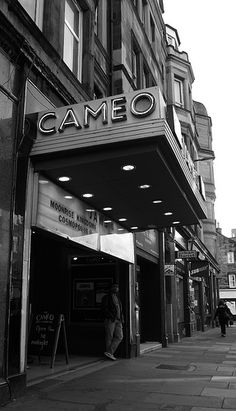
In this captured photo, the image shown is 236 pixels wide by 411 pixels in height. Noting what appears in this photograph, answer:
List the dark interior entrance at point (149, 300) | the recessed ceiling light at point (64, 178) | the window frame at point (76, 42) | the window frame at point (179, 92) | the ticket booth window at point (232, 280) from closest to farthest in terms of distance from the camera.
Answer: the recessed ceiling light at point (64, 178), the window frame at point (76, 42), the dark interior entrance at point (149, 300), the window frame at point (179, 92), the ticket booth window at point (232, 280)

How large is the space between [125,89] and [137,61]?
3.74 meters

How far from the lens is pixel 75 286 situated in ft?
42.1

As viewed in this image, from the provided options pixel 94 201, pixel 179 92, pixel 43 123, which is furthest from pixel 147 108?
pixel 179 92

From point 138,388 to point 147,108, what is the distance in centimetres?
488

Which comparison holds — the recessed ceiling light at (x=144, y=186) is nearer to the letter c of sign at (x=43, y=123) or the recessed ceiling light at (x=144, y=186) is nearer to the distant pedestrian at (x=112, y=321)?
the letter c of sign at (x=43, y=123)

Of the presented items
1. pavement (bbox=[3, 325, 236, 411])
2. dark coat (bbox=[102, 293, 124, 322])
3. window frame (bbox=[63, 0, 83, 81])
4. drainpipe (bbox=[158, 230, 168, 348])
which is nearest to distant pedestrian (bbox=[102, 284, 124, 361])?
dark coat (bbox=[102, 293, 124, 322])

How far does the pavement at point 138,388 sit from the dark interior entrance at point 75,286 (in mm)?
996

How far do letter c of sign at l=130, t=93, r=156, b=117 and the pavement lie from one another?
4.47m

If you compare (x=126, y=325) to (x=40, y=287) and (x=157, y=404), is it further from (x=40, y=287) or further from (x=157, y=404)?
(x=157, y=404)

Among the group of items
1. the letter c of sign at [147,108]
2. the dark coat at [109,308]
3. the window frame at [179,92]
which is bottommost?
the dark coat at [109,308]

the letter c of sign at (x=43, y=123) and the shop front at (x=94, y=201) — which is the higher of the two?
the letter c of sign at (x=43, y=123)

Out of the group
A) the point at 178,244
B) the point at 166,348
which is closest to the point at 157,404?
the point at 166,348

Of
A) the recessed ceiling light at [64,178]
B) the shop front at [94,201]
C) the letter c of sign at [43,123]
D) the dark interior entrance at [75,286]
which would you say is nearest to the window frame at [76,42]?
the shop front at [94,201]

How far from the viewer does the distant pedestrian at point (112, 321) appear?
1141 cm
